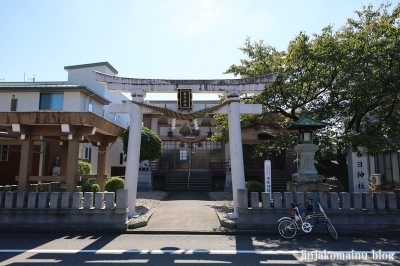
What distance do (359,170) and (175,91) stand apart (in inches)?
319

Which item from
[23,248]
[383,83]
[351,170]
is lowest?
[23,248]

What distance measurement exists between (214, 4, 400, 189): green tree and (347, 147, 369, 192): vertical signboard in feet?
1.37

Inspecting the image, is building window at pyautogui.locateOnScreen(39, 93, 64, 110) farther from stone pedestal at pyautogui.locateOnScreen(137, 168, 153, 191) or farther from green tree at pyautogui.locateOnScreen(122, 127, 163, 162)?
stone pedestal at pyautogui.locateOnScreen(137, 168, 153, 191)

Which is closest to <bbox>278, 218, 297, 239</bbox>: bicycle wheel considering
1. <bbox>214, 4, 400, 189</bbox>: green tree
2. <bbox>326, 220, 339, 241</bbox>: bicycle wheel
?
<bbox>326, 220, 339, 241</bbox>: bicycle wheel

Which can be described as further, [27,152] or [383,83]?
[27,152]

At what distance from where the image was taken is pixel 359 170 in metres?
10.9

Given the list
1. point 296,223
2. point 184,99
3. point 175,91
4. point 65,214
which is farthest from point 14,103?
point 296,223

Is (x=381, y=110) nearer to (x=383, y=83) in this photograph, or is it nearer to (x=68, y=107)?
(x=383, y=83)

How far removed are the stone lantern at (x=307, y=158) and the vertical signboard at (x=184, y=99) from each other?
165 inches

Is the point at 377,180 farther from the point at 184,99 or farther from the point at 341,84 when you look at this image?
the point at 184,99

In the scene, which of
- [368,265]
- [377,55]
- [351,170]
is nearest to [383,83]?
[377,55]

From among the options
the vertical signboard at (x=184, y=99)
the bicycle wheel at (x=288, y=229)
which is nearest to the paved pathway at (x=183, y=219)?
the bicycle wheel at (x=288, y=229)

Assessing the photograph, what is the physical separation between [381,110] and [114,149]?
23127 mm

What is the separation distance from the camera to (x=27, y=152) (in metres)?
11.1
